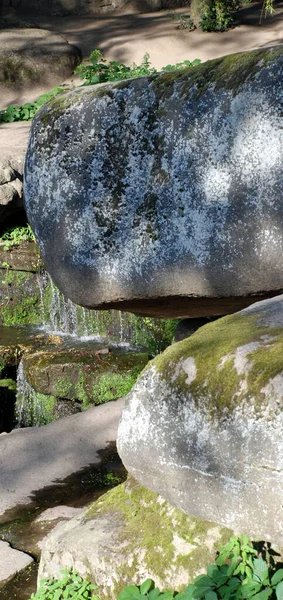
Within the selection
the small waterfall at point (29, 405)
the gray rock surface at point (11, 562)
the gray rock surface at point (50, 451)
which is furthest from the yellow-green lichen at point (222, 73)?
the small waterfall at point (29, 405)

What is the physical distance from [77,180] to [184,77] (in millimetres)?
462

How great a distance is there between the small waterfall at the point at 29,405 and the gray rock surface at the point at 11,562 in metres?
2.93

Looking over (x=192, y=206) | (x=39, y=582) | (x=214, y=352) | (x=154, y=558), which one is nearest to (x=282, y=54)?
(x=192, y=206)

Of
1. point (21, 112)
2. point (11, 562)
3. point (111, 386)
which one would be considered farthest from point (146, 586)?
point (21, 112)

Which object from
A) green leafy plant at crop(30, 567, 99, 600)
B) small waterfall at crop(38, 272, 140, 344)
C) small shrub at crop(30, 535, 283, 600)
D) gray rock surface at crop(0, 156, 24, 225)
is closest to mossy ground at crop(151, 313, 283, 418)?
small shrub at crop(30, 535, 283, 600)

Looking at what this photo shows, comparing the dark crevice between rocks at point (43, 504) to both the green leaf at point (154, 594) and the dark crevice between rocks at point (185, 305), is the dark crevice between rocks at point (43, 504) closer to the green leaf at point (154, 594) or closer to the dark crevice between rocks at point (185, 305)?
the green leaf at point (154, 594)

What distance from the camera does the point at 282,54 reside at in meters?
2.11

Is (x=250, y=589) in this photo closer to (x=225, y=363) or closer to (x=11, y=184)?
(x=225, y=363)

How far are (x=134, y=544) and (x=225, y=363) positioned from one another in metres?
0.56

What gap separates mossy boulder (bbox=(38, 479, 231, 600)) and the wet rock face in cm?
68

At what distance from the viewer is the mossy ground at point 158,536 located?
1.81m

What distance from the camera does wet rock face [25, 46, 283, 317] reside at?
2.16 m

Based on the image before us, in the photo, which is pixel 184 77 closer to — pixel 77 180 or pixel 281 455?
pixel 77 180

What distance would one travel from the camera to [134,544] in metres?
1.92
